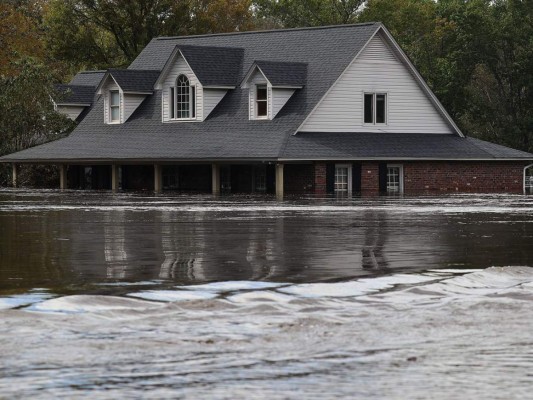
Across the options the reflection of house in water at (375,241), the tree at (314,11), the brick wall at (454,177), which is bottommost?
the reflection of house in water at (375,241)

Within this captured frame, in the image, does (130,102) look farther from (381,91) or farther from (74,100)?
(381,91)

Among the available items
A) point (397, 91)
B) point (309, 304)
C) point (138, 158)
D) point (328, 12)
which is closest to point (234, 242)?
point (309, 304)

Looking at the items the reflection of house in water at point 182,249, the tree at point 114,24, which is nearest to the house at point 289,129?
the tree at point 114,24

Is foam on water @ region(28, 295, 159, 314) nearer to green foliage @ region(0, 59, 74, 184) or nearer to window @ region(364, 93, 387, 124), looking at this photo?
window @ region(364, 93, 387, 124)

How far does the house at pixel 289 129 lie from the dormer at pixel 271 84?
0.05 meters

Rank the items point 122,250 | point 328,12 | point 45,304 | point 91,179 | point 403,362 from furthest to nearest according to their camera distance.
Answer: point 328,12 < point 91,179 < point 122,250 < point 45,304 < point 403,362

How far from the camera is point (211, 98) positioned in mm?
60188

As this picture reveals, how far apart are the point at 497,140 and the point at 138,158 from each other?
1327 inches

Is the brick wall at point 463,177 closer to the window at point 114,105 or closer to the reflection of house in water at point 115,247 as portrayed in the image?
the window at point 114,105

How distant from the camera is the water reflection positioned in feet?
57.8

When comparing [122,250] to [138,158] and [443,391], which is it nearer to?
[443,391]

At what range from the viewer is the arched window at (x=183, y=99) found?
6047cm

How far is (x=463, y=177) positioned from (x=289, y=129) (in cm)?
800

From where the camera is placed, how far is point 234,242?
2327 cm
